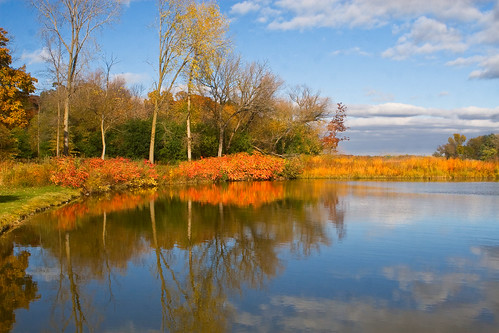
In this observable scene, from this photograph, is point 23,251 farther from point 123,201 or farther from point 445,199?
point 445,199

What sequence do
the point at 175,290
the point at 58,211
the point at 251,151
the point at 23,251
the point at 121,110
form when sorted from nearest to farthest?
1. the point at 175,290
2. the point at 23,251
3. the point at 58,211
4. the point at 251,151
5. the point at 121,110

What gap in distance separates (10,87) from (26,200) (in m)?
25.6

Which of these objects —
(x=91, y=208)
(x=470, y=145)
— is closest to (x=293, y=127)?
(x=91, y=208)

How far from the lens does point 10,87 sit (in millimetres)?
36812

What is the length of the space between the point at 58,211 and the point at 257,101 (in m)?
24.9

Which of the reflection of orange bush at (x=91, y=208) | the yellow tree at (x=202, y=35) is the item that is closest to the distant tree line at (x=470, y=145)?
the yellow tree at (x=202, y=35)

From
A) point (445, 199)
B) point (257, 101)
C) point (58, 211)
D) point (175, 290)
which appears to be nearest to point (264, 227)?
point (175, 290)

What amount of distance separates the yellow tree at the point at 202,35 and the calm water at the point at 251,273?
19.9 m

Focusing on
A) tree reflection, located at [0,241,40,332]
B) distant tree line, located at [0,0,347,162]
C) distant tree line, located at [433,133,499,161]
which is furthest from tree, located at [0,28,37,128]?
distant tree line, located at [433,133,499,161]

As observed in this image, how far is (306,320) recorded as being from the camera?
537 centimetres

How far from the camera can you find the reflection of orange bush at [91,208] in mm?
13055

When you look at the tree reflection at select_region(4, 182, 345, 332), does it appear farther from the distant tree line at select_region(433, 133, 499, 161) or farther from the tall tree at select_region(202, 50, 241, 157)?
the distant tree line at select_region(433, 133, 499, 161)

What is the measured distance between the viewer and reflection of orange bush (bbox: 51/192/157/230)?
1305 cm

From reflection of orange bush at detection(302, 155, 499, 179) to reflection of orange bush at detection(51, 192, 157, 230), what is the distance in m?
21.2
